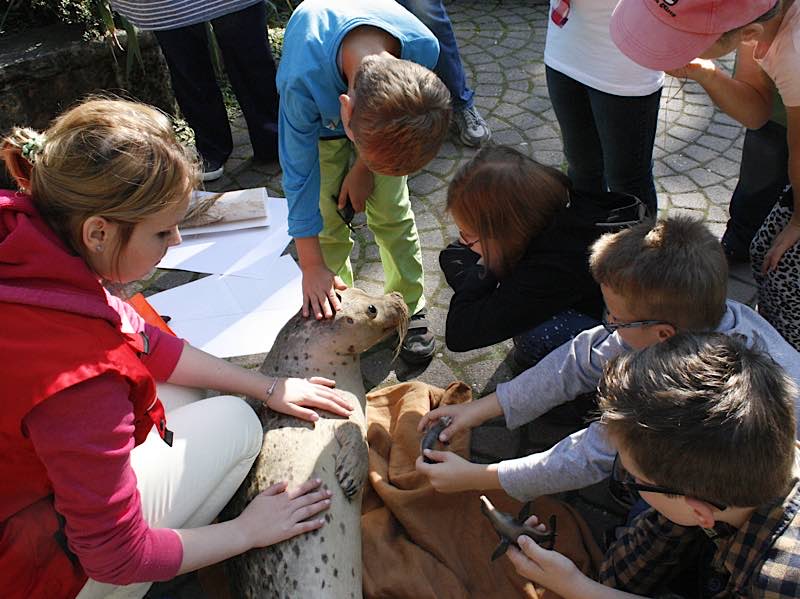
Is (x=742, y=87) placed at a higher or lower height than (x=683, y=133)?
higher

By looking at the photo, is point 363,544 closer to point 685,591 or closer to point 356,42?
point 685,591

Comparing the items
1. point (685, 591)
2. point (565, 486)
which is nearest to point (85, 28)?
point (565, 486)

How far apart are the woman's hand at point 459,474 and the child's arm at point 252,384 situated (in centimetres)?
39

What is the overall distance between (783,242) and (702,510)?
1.42 m

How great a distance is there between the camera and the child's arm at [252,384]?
7.91 ft

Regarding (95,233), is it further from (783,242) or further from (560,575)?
(783,242)

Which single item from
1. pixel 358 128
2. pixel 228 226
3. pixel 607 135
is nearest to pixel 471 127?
pixel 228 226

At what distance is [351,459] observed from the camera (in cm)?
234

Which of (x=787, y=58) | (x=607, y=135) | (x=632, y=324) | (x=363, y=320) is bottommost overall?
(x=363, y=320)

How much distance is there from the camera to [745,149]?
313 cm

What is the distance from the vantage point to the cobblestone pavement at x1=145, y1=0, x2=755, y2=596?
126 inches

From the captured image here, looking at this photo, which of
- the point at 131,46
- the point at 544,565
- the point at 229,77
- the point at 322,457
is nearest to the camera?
the point at 544,565

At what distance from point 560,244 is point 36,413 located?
1668 mm

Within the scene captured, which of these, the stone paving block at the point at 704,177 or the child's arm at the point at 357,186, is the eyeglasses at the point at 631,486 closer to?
the child's arm at the point at 357,186
